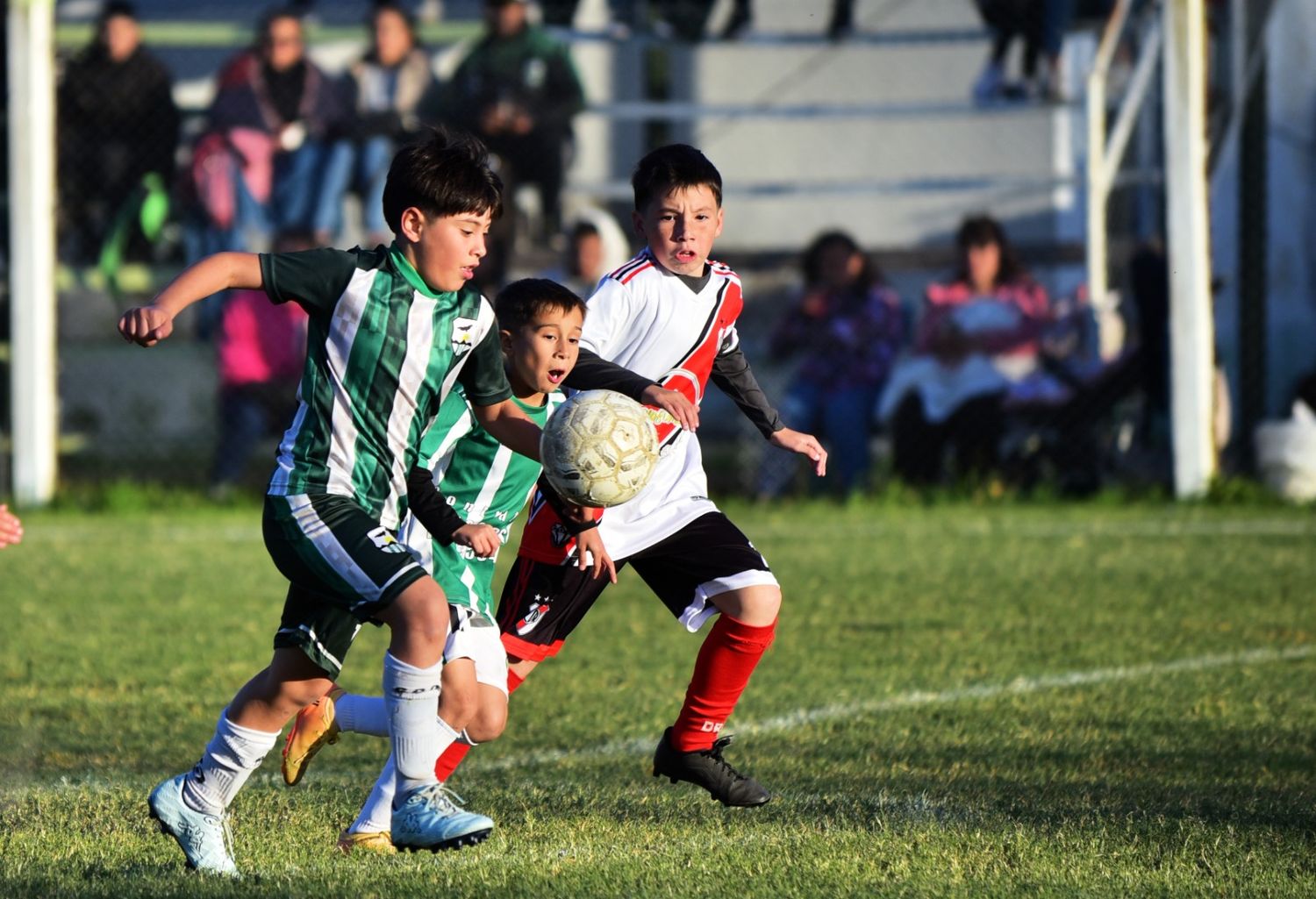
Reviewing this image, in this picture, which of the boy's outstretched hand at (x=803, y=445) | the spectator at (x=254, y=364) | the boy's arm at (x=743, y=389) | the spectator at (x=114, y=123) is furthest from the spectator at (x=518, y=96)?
the boy's outstretched hand at (x=803, y=445)

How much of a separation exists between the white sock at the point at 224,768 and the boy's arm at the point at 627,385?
116 cm

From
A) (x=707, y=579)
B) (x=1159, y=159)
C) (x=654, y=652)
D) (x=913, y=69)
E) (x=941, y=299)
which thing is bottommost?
(x=654, y=652)

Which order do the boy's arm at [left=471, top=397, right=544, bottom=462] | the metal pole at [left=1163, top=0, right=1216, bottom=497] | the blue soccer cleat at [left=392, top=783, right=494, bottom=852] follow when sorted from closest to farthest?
the blue soccer cleat at [left=392, top=783, right=494, bottom=852] → the boy's arm at [left=471, top=397, right=544, bottom=462] → the metal pole at [left=1163, top=0, right=1216, bottom=497]

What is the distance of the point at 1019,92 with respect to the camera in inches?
555

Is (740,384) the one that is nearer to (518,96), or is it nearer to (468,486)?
(468,486)

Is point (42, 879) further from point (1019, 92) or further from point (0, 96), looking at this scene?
point (1019, 92)

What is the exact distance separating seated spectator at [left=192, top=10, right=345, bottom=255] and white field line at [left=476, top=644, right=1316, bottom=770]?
7.58 meters

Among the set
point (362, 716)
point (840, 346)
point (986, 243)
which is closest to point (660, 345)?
point (362, 716)

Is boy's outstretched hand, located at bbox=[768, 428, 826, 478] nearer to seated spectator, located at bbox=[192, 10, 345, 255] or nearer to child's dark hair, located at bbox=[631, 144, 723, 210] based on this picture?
child's dark hair, located at bbox=[631, 144, 723, 210]

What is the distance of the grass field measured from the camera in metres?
3.92

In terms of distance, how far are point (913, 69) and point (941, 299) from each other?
4.49 meters

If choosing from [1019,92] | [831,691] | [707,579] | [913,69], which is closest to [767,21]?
[913,69]

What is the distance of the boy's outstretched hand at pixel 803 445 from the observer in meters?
4.84

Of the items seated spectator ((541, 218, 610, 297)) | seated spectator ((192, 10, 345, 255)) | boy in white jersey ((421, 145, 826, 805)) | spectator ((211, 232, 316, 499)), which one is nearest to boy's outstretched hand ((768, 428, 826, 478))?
boy in white jersey ((421, 145, 826, 805))
